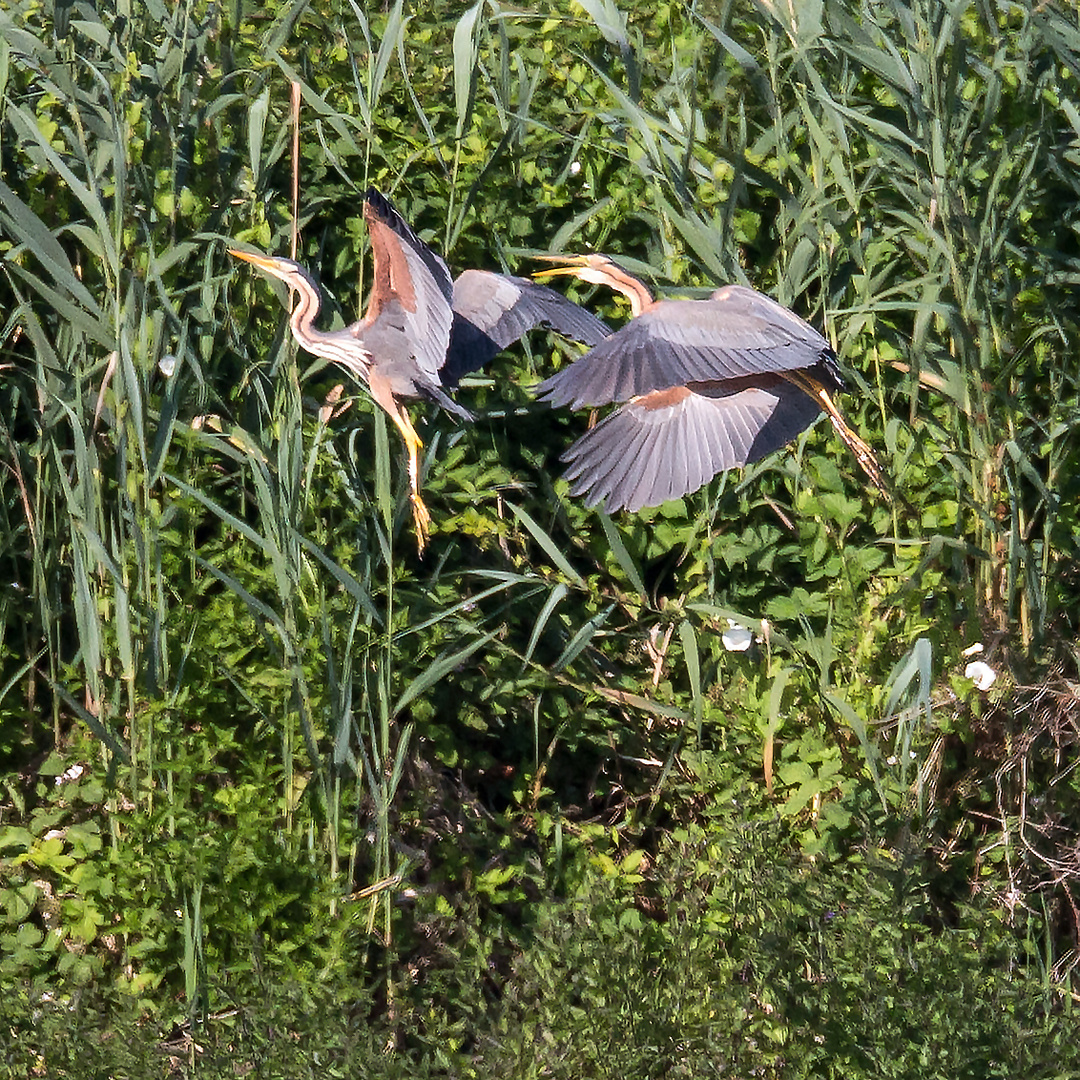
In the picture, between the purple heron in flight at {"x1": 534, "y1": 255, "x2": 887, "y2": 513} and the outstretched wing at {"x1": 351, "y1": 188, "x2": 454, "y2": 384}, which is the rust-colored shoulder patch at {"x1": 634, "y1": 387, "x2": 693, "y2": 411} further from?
the outstretched wing at {"x1": 351, "y1": 188, "x2": 454, "y2": 384}

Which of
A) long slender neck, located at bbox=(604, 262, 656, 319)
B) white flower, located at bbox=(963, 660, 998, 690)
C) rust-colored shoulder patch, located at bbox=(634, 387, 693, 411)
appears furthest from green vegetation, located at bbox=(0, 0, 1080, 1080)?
rust-colored shoulder patch, located at bbox=(634, 387, 693, 411)

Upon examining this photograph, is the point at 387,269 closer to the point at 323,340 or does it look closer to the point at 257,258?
the point at 323,340

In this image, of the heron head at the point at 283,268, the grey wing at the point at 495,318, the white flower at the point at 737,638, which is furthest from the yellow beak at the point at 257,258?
the white flower at the point at 737,638

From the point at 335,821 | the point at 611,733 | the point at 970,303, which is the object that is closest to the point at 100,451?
the point at 335,821

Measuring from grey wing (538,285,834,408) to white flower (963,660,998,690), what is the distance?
2.36ft

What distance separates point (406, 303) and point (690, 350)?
497 mm

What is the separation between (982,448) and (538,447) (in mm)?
1000

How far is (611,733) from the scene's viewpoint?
12.7 ft

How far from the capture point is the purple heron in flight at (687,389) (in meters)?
3.10

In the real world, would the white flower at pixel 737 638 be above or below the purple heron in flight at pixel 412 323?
below

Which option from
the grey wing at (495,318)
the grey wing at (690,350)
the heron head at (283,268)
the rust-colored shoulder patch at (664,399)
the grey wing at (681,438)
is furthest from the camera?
the rust-colored shoulder patch at (664,399)

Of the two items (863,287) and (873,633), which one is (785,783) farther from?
(863,287)

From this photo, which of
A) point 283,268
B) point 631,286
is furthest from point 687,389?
point 283,268

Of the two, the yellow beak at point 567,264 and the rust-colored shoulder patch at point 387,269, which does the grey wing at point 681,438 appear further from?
the rust-colored shoulder patch at point 387,269
